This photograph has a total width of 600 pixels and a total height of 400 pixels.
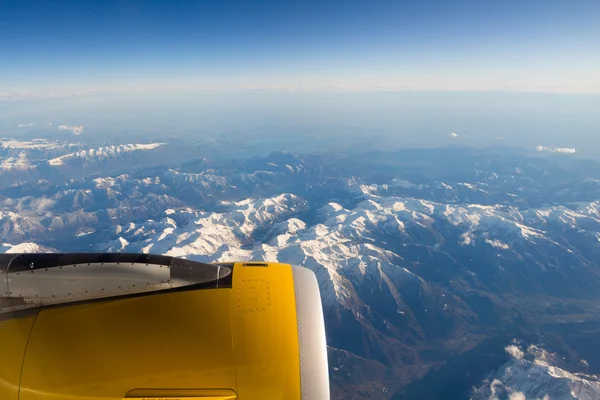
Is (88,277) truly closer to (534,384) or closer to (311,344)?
(311,344)

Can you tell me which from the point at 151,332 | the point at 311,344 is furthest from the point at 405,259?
the point at 151,332

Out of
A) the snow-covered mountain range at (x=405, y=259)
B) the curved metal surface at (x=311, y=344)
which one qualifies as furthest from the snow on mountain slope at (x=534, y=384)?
the curved metal surface at (x=311, y=344)

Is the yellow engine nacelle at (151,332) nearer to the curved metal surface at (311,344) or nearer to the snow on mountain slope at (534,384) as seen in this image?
the curved metal surface at (311,344)

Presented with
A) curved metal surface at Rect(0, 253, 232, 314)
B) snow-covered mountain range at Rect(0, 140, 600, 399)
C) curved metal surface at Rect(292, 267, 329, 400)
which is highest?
curved metal surface at Rect(0, 253, 232, 314)

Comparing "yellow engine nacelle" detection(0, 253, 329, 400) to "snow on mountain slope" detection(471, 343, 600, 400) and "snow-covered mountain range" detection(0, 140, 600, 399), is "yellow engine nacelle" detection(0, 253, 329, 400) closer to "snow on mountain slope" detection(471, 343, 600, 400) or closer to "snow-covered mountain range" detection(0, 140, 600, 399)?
"snow-covered mountain range" detection(0, 140, 600, 399)

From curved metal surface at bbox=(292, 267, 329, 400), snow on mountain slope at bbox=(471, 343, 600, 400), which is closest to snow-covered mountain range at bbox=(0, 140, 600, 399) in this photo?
snow on mountain slope at bbox=(471, 343, 600, 400)

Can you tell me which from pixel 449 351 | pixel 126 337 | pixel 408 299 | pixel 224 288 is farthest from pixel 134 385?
pixel 408 299

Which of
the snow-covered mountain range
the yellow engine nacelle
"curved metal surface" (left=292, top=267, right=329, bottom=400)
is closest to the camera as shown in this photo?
the yellow engine nacelle

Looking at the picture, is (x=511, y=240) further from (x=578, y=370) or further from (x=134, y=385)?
(x=134, y=385)
